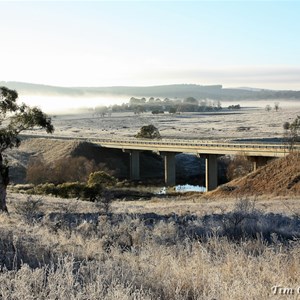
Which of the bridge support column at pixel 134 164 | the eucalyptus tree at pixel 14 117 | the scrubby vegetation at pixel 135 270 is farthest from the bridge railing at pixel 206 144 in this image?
the scrubby vegetation at pixel 135 270

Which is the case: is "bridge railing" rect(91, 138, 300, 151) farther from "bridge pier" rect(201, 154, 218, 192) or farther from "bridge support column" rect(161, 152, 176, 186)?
"bridge support column" rect(161, 152, 176, 186)

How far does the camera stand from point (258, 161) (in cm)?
6438

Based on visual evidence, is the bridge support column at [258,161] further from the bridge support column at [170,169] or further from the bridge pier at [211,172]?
the bridge support column at [170,169]

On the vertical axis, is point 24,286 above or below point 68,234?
above

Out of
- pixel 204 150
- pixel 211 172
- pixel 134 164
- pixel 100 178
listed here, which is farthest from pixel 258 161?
pixel 134 164

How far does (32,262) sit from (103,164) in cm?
7403

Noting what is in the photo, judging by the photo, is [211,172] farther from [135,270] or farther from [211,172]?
[135,270]

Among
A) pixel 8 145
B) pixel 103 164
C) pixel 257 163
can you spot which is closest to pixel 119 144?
pixel 103 164

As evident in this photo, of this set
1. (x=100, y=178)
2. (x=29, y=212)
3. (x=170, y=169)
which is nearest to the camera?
(x=29, y=212)

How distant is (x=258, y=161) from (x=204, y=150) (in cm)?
845

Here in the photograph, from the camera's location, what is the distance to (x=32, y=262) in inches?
288

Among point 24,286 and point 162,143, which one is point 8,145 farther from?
point 162,143

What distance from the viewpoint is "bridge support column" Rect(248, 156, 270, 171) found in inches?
2502

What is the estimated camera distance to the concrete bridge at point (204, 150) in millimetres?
62272
